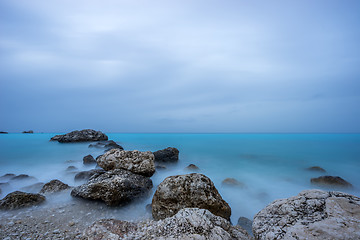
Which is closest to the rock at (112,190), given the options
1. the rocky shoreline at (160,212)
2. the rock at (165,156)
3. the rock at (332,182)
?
the rocky shoreline at (160,212)

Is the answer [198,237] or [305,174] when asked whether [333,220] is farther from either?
[305,174]

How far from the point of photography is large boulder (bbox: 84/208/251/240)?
274 centimetres

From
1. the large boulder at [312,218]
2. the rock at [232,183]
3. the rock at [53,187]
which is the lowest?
the rock at [232,183]

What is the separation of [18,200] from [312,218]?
23.4ft

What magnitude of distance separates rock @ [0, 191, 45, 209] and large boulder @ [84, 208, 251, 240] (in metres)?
3.10

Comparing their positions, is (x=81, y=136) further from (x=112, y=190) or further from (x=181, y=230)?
(x=181, y=230)

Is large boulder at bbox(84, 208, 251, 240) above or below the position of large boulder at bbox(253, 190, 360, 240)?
below

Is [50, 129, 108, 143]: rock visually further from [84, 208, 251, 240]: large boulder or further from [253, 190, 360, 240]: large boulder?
[253, 190, 360, 240]: large boulder

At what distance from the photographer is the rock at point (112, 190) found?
513cm

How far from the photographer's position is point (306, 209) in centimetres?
273

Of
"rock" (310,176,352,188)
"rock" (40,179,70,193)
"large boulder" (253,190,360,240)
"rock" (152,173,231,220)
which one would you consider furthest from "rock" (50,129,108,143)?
"large boulder" (253,190,360,240)

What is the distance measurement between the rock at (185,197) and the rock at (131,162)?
2629mm

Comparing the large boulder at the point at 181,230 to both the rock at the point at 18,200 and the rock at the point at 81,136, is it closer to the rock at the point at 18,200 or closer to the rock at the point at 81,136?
the rock at the point at 18,200

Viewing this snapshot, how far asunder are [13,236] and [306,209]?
18.8ft
